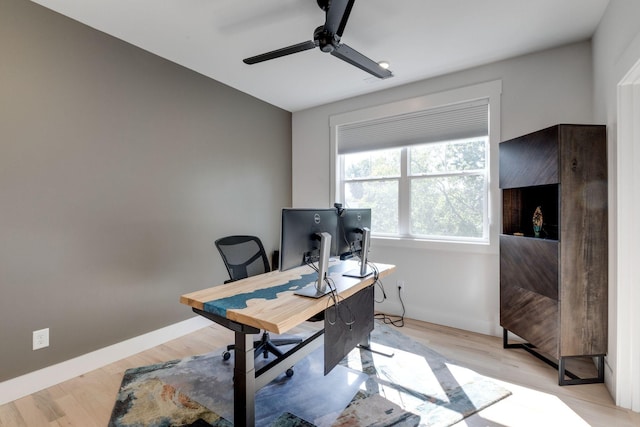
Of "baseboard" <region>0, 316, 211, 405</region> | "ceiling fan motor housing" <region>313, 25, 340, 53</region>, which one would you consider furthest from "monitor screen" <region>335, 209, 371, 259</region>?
"baseboard" <region>0, 316, 211, 405</region>

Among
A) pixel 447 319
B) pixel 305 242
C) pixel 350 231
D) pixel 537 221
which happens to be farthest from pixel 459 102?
pixel 305 242

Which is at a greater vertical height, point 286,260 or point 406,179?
point 406,179

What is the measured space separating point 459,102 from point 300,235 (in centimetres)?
238

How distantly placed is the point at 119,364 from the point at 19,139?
180cm

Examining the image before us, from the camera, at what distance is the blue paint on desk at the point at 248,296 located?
1.47 metres

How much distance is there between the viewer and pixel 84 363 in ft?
7.36

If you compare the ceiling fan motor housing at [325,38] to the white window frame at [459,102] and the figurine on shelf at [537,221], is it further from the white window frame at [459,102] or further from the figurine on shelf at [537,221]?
the figurine on shelf at [537,221]

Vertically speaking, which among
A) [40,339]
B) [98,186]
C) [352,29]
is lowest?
[40,339]

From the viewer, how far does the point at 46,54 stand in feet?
6.80

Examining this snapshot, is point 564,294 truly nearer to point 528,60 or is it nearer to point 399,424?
point 399,424

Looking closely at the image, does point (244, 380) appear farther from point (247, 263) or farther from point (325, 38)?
point (325, 38)

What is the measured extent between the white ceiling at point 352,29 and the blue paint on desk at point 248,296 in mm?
1866

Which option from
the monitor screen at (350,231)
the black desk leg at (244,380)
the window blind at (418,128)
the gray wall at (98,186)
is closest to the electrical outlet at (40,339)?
the gray wall at (98,186)

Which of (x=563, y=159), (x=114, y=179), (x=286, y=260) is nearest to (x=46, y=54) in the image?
(x=114, y=179)
